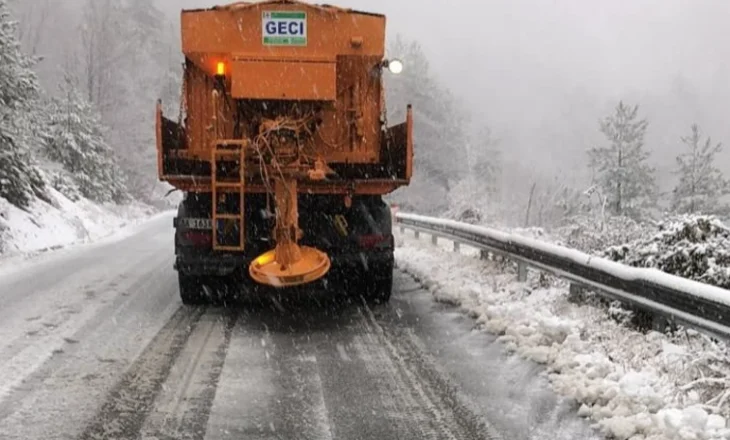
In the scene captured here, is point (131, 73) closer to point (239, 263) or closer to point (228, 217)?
point (239, 263)

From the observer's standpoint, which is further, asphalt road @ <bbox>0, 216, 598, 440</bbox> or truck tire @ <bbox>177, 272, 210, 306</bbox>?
truck tire @ <bbox>177, 272, 210, 306</bbox>

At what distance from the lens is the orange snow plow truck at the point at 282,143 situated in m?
7.33

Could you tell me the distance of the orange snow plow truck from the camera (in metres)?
7.33

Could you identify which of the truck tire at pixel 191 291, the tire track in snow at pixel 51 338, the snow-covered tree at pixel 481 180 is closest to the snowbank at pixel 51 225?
the tire track in snow at pixel 51 338

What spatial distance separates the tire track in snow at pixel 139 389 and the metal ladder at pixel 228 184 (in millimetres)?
937

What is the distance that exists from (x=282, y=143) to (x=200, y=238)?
136cm

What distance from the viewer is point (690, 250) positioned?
6945 millimetres

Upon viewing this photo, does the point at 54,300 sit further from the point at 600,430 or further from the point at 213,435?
the point at 600,430

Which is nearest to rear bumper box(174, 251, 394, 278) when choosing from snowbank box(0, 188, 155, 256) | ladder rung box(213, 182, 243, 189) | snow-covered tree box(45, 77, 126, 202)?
ladder rung box(213, 182, 243, 189)

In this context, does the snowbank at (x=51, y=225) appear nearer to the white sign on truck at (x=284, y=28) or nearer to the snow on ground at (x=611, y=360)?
the white sign on truck at (x=284, y=28)

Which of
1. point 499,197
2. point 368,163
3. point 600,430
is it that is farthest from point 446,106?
point 600,430

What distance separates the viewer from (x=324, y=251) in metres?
7.73

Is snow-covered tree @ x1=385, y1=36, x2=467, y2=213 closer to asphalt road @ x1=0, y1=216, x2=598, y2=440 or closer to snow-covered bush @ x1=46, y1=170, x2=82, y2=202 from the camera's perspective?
snow-covered bush @ x1=46, y1=170, x2=82, y2=202

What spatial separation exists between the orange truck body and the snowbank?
315 inches
